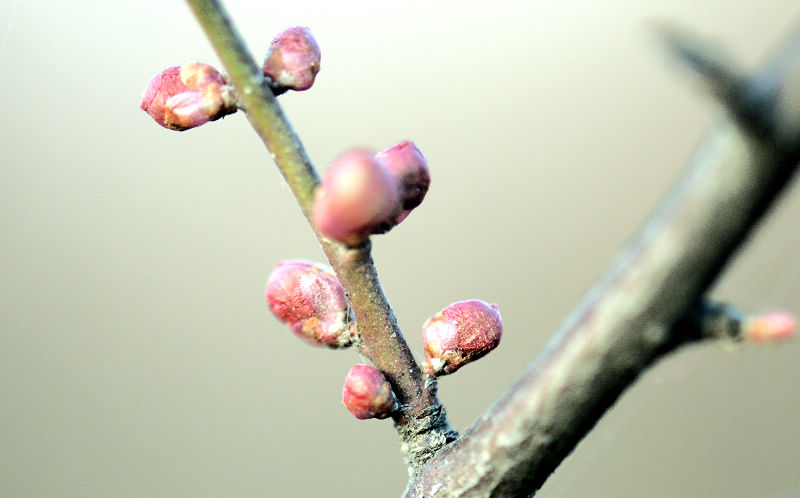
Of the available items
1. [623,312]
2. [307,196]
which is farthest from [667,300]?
[307,196]

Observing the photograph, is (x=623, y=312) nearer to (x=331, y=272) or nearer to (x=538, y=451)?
(x=538, y=451)

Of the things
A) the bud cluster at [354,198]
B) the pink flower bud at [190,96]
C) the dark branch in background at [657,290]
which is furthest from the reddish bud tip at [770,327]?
the pink flower bud at [190,96]

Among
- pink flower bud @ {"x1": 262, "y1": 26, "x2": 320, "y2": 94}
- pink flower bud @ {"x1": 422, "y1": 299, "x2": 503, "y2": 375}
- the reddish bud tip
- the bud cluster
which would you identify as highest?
pink flower bud @ {"x1": 262, "y1": 26, "x2": 320, "y2": 94}

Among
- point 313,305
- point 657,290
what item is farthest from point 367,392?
point 657,290

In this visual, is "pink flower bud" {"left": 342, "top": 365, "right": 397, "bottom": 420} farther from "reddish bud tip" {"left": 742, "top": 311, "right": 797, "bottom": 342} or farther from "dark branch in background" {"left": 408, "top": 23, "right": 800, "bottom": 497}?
"reddish bud tip" {"left": 742, "top": 311, "right": 797, "bottom": 342}

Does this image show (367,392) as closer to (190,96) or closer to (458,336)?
(458,336)

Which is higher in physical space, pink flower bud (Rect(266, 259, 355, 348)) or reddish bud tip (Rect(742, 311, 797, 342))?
pink flower bud (Rect(266, 259, 355, 348))

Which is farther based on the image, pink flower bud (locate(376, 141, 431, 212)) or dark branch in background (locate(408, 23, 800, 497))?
pink flower bud (locate(376, 141, 431, 212))

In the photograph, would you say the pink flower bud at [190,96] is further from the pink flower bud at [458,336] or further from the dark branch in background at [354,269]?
the pink flower bud at [458,336]

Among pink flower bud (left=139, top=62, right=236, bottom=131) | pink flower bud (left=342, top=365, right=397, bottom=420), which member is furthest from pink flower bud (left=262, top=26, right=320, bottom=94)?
pink flower bud (left=342, top=365, right=397, bottom=420)
